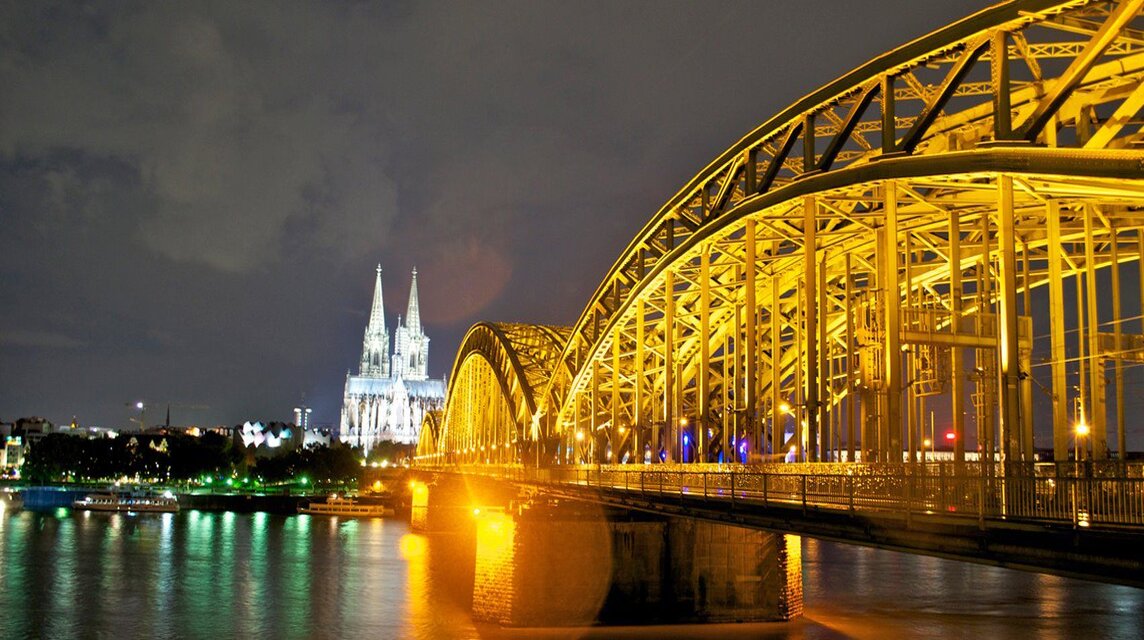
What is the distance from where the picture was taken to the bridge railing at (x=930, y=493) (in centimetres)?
1503

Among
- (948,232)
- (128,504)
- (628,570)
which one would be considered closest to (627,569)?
(628,570)

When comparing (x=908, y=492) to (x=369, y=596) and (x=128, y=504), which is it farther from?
(x=128, y=504)

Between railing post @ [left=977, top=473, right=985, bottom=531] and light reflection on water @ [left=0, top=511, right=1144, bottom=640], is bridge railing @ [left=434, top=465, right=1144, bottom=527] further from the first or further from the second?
light reflection on water @ [left=0, top=511, right=1144, bottom=640]

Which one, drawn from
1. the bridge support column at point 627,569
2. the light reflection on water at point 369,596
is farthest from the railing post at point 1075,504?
the bridge support column at point 627,569

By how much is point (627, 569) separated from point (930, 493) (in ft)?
72.6

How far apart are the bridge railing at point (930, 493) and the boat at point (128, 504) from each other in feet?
376

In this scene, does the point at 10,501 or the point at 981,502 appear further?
the point at 10,501

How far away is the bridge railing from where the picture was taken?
49.3 ft

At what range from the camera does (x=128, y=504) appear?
132 m

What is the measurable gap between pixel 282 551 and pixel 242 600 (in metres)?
28.4

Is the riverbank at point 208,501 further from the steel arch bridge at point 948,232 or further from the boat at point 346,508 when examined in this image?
the steel arch bridge at point 948,232

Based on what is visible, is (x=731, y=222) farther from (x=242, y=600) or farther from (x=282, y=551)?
(x=282, y=551)

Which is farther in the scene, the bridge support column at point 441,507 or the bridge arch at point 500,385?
the bridge support column at point 441,507

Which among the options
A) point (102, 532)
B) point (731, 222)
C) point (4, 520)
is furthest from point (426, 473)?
point (731, 222)
